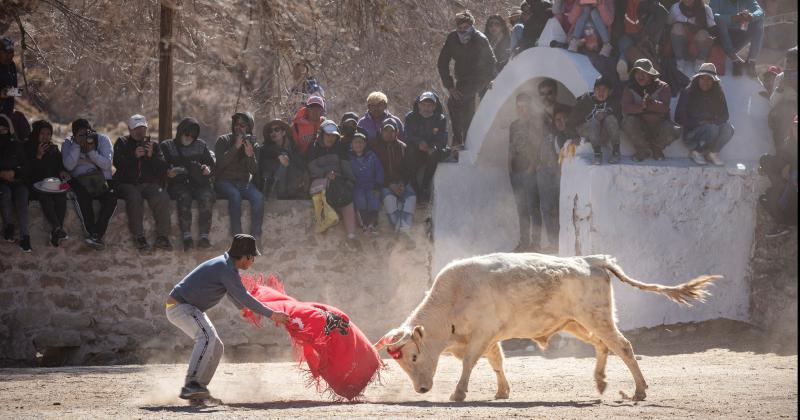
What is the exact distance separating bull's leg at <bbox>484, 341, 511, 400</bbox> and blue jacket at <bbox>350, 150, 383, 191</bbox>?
486 cm

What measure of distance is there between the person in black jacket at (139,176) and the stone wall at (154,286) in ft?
1.10

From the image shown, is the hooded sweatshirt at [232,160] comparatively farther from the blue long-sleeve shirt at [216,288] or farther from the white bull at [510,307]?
the blue long-sleeve shirt at [216,288]

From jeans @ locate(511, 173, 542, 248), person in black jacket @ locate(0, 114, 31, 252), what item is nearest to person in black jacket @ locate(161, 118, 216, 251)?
person in black jacket @ locate(0, 114, 31, 252)

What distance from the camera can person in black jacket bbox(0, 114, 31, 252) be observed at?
13273 millimetres

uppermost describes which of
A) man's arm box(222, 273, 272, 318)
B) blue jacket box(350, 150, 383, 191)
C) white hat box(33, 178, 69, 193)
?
blue jacket box(350, 150, 383, 191)

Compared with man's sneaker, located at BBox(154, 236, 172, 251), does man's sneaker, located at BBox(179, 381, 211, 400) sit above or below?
below

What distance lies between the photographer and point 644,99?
1379 centimetres

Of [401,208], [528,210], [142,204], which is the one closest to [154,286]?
[142,204]

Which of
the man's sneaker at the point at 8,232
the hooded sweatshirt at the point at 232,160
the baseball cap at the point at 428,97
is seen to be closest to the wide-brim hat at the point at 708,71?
the baseball cap at the point at 428,97

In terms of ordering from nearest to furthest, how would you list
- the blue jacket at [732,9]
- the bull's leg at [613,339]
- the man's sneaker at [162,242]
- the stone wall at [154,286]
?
the bull's leg at [613,339]
the stone wall at [154,286]
the man's sneaker at [162,242]
the blue jacket at [732,9]

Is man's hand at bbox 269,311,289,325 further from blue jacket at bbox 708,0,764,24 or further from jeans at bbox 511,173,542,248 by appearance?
blue jacket at bbox 708,0,764,24

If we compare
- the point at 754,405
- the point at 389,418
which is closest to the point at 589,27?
the point at 754,405

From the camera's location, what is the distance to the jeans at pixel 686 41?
14.9 meters

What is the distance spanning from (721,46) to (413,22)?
7.28 m
